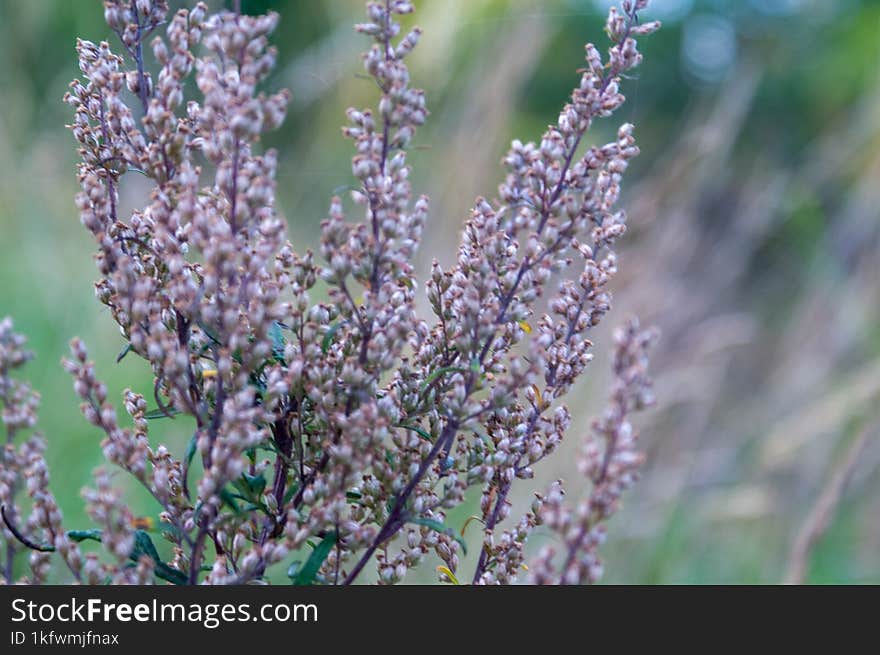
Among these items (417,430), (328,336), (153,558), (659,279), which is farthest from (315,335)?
(659,279)

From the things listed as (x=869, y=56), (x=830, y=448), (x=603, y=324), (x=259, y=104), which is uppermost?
(x=869, y=56)

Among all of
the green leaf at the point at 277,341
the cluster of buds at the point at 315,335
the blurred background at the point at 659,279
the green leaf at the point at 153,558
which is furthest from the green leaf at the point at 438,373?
the blurred background at the point at 659,279

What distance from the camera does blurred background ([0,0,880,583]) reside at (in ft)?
7.27

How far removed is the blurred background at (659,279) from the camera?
2.22m

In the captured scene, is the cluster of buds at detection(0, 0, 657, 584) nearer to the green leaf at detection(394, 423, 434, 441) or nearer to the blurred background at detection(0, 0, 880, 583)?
the green leaf at detection(394, 423, 434, 441)

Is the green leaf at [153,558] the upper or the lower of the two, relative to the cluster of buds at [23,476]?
lower

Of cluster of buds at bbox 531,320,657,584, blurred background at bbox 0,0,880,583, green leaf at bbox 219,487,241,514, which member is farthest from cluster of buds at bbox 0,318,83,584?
blurred background at bbox 0,0,880,583

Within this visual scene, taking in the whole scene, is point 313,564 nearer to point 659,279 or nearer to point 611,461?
point 611,461

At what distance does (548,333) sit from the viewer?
75 centimetres

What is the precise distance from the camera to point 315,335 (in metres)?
0.68

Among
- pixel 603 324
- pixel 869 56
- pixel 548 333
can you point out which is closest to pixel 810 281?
pixel 603 324

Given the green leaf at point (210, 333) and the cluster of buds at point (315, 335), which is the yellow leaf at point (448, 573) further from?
the green leaf at point (210, 333)
